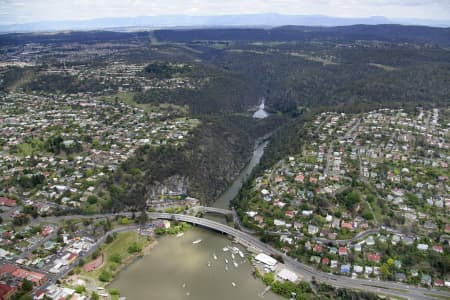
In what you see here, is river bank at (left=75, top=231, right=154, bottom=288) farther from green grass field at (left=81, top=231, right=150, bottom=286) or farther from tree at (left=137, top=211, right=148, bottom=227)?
tree at (left=137, top=211, right=148, bottom=227)

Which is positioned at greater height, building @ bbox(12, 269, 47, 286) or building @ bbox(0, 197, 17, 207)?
building @ bbox(0, 197, 17, 207)

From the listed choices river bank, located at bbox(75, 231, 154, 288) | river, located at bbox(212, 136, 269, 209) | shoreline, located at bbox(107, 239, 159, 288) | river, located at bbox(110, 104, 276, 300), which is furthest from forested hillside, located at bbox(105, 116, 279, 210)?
river, located at bbox(110, 104, 276, 300)

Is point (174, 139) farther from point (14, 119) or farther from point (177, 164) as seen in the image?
point (14, 119)

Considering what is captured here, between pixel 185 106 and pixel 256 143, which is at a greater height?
pixel 185 106

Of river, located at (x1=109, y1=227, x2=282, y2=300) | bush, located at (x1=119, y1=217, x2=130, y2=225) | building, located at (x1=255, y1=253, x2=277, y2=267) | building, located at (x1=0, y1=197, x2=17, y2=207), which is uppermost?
building, located at (x1=0, y1=197, x2=17, y2=207)

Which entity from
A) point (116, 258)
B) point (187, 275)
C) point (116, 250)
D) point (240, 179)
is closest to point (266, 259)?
point (187, 275)

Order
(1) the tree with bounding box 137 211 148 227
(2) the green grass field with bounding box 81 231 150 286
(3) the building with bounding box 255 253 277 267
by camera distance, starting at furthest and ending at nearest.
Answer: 1. (1) the tree with bounding box 137 211 148 227
2. (3) the building with bounding box 255 253 277 267
3. (2) the green grass field with bounding box 81 231 150 286

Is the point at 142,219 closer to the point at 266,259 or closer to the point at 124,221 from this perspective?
the point at 124,221

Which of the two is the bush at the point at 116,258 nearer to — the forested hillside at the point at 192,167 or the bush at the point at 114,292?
the bush at the point at 114,292

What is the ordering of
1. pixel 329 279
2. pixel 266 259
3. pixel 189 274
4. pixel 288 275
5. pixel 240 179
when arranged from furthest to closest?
pixel 240 179
pixel 266 259
pixel 189 274
pixel 288 275
pixel 329 279

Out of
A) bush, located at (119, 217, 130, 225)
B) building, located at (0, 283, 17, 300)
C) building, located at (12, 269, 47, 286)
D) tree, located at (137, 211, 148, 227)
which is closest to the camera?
building, located at (0, 283, 17, 300)

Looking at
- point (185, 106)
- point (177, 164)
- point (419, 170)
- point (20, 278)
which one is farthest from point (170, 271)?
point (185, 106)
